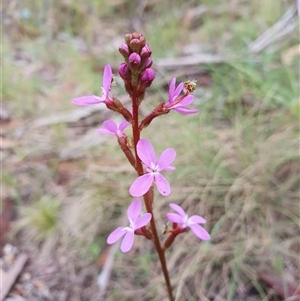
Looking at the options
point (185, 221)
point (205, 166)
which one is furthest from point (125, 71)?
point (205, 166)

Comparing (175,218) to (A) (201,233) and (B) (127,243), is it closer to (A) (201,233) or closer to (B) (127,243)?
(A) (201,233)

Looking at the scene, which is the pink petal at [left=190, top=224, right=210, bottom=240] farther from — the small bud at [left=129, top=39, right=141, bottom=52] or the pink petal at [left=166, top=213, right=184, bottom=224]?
the small bud at [left=129, top=39, right=141, bottom=52]

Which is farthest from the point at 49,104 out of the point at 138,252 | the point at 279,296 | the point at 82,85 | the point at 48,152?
the point at 279,296

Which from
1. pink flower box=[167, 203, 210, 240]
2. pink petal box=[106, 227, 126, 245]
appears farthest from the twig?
pink petal box=[106, 227, 126, 245]

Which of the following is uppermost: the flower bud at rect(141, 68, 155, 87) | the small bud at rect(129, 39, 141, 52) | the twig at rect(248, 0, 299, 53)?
the twig at rect(248, 0, 299, 53)

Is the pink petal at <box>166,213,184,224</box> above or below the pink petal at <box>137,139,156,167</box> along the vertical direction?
below

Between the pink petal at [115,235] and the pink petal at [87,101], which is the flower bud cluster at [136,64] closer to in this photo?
the pink petal at [87,101]

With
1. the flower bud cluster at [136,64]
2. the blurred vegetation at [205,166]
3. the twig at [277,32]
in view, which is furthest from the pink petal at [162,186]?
the twig at [277,32]
